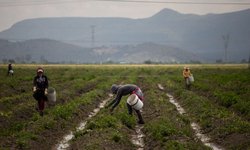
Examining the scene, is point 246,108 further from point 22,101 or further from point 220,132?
point 22,101

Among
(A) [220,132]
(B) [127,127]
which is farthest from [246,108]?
(B) [127,127]

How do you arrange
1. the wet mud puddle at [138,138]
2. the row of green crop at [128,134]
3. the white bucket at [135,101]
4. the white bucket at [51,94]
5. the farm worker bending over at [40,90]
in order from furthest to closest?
1. the white bucket at [51,94]
2. the farm worker bending over at [40,90]
3. the white bucket at [135,101]
4. the wet mud puddle at [138,138]
5. the row of green crop at [128,134]

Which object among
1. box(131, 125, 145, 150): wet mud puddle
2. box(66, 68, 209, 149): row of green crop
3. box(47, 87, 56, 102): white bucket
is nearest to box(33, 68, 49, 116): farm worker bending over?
box(47, 87, 56, 102): white bucket

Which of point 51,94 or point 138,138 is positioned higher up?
point 51,94

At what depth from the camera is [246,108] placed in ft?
67.0

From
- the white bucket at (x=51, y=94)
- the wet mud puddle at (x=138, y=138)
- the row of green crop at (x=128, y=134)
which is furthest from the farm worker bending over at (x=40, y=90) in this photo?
the wet mud puddle at (x=138, y=138)

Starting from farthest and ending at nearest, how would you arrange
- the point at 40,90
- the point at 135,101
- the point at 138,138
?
1. the point at 40,90
2. the point at 135,101
3. the point at 138,138

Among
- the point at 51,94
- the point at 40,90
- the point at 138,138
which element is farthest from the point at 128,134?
the point at 51,94

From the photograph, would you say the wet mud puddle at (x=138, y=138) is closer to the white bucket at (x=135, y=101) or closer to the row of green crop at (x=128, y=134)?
the row of green crop at (x=128, y=134)

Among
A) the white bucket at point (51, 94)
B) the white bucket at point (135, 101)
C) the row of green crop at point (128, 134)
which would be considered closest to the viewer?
the row of green crop at point (128, 134)

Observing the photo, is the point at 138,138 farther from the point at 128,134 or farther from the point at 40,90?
the point at 40,90

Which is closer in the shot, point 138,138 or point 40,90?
point 138,138

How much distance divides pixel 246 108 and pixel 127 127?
20.1 feet

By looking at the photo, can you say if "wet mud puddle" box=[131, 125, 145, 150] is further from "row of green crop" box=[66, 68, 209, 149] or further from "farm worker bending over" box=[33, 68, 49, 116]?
"farm worker bending over" box=[33, 68, 49, 116]
